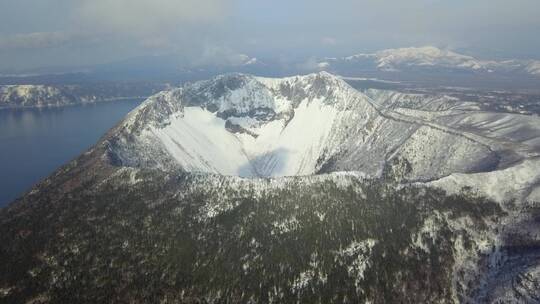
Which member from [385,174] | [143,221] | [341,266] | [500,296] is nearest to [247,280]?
[341,266]

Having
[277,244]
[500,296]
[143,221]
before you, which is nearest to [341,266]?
[277,244]

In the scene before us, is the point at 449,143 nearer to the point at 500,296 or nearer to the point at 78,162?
the point at 500,296

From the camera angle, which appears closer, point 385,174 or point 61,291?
point 61,291

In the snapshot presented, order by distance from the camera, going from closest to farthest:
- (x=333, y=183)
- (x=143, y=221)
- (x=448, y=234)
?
(x=448, y=234) → (x=143, y=221) → (x=333, y=183)

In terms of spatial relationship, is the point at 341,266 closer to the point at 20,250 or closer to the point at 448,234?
the point at 448,234

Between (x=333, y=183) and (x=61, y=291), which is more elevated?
(x=333, y=183)

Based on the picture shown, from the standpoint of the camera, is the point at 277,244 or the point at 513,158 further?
the point at 513,158

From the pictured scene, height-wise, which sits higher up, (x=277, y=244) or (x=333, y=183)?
(x=333, y=183)

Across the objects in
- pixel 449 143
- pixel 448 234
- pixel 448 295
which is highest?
pixel 449 143

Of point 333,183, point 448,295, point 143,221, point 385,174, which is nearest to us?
point 448,295
